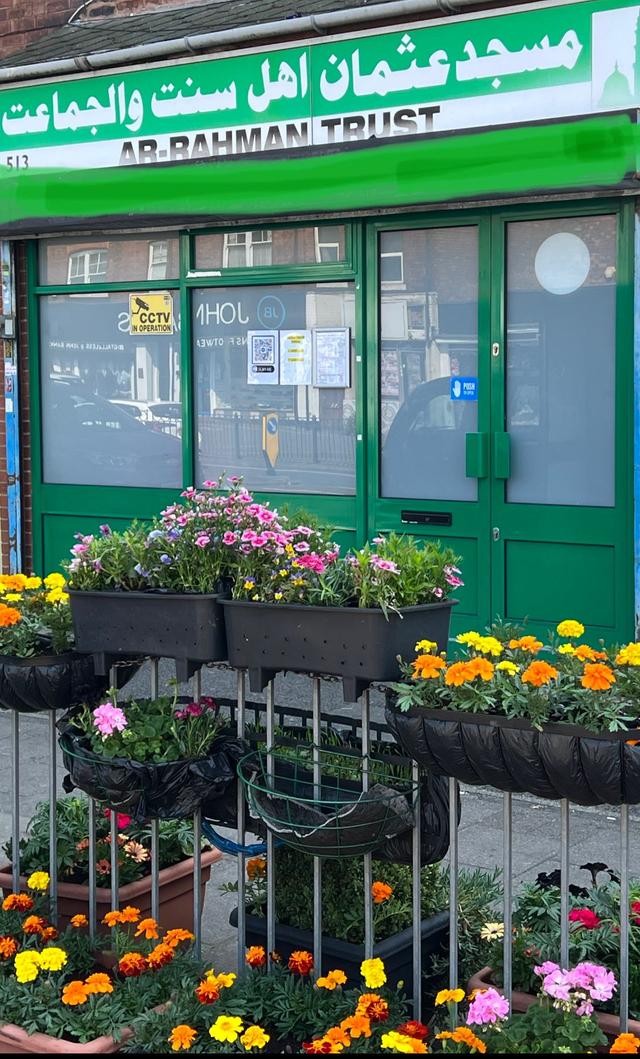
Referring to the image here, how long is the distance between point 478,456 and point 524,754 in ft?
17.3

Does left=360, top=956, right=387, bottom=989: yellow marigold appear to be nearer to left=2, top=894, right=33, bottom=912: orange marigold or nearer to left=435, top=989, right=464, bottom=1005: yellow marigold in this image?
left=435, top=989, right=464, bottom=1005: yellow marigold

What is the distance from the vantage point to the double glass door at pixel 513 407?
324 inches

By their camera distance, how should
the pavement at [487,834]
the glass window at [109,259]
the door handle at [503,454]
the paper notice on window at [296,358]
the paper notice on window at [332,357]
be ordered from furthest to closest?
the glass window at [109,259] < the paper notice on window at [296,358] < the paper notice on window at [332,357] < the door handle at [503,454] < the pavement at [487,834]

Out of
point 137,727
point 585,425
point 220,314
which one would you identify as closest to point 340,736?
point 137,727

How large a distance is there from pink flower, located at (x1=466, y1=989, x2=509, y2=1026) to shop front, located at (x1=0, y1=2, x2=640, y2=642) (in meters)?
4.83

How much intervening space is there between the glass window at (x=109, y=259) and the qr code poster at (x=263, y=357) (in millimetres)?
Result: 823

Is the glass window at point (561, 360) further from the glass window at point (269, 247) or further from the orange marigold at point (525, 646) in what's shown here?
the orange marigold at point (525, 646)

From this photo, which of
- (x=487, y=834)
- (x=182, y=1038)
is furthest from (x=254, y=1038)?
(x=487, y=834)

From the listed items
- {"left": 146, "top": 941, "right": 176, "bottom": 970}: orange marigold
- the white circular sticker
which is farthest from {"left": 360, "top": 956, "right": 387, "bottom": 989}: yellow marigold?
the white circular sticker

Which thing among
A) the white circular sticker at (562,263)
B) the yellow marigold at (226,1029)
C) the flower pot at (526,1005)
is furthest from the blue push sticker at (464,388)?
the yellow marigold at (226,1029)

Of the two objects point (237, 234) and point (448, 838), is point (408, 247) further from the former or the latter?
point (448, 838)

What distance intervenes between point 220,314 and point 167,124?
1292 mm

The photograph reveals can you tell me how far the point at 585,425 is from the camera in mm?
8344

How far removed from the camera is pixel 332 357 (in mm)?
9312
